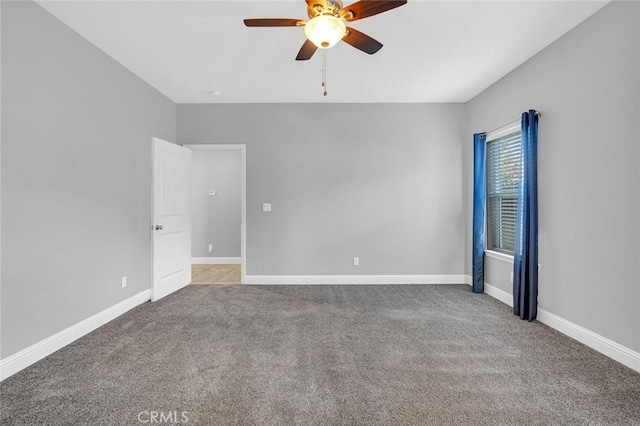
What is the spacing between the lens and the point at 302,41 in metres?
2.73

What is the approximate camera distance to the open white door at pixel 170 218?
3.73 metres

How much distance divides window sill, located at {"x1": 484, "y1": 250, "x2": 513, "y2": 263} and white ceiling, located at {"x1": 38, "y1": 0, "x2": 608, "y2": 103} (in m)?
2.17

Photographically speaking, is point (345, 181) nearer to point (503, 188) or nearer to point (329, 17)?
point (503, 188)

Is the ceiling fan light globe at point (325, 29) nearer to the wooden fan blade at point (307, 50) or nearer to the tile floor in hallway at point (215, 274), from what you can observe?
the wooden fan blade at point (307, 50)

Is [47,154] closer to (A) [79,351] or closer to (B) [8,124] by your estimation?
(B) [8,124]

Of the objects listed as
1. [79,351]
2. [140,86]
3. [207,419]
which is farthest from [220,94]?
[207,419]

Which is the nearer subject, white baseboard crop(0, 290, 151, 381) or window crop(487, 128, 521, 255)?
white baseboard crop(0, 290, 151, 381)

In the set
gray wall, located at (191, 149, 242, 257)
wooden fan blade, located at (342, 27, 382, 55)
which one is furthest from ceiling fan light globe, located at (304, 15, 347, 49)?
gray wall, located at (191, 149, 242, 257)

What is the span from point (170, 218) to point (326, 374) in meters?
3.00

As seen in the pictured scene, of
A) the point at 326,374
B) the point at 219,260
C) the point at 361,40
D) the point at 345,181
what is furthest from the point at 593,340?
the point at 219,260

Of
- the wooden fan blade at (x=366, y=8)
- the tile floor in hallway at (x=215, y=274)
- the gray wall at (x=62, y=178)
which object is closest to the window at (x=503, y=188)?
the wooden fan blade at (x=366, y=8)

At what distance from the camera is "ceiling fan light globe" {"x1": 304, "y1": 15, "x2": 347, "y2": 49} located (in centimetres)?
183

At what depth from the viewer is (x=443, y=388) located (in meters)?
1.91

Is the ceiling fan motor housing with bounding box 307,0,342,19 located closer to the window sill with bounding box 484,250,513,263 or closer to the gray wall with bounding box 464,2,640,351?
the gray wall with bounding box 464,2,640,351
